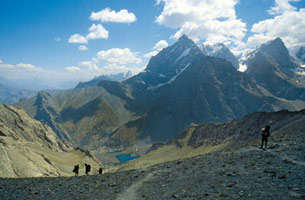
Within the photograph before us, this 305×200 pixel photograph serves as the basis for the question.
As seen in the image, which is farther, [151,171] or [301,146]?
[151,171]

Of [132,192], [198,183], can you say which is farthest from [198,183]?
[132,192]

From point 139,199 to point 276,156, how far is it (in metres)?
15.0

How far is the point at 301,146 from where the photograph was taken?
27.1m

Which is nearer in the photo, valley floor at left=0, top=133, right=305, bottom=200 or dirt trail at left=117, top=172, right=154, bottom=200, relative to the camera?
valley floor at left=0, top=133, right=305, bottom=200

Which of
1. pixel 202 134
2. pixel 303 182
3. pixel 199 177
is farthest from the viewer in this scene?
pixel 202 134

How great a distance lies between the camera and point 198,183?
2155 centimetres

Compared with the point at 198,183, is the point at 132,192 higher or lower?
lower

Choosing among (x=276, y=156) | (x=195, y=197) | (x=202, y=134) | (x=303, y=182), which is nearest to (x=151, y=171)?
(x=195, y=197)

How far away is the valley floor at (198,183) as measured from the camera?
685 inches

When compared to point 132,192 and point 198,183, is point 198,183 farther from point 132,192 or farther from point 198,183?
point 132,192

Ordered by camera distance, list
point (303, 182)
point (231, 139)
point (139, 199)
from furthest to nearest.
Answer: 1. point (231, 139)
2. point (139, 199)
3. point (303, 182)

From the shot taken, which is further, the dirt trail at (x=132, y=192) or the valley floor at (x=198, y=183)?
the dirt trail at (x=132, y=192)

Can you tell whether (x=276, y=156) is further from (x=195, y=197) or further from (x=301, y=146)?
(x=195, y=197)

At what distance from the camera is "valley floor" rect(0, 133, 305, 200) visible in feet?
57.1
